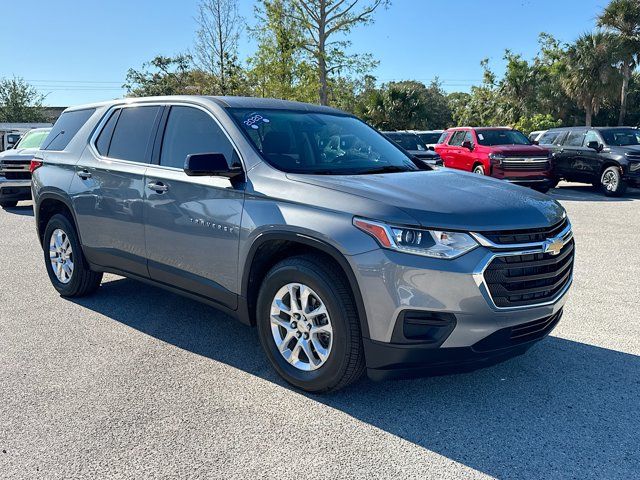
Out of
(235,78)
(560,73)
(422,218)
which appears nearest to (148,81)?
(235,78)

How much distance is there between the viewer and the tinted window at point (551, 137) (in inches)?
642

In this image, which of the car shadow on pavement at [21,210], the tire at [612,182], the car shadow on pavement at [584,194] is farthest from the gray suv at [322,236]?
the tire at [612,182]

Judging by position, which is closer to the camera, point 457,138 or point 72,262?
point 72,262

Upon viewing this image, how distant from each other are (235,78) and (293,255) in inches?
850

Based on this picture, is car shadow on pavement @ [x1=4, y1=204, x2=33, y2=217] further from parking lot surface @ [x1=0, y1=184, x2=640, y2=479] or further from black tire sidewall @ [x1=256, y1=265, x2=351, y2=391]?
black tire sidewall @ [x1=256, y1=265, x2=351, y2=391]

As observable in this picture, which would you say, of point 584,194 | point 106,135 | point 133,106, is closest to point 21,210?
point 106,135

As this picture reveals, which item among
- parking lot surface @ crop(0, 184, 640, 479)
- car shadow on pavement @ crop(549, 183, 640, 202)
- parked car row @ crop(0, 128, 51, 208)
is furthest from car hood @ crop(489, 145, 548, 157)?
parked car row @ crop(0, 128, 51, 208)

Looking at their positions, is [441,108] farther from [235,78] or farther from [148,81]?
[235,78]

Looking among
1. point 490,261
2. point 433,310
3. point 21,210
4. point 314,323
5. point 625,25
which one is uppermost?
point 625,25

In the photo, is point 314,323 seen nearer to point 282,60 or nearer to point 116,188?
point 116,188

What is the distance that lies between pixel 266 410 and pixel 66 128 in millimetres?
3890

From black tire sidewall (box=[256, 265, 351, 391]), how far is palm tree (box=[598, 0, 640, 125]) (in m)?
39.2

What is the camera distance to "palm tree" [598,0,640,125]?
34.8m

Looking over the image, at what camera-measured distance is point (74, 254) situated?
5332mm
